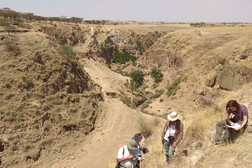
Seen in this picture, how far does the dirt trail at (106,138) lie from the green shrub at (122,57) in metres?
19.6

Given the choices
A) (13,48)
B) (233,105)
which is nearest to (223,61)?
(233,105)

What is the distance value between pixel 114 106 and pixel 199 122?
9.56 m

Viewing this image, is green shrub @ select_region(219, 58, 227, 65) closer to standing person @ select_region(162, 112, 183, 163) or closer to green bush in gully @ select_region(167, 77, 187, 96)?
green bush in gully @ select_region(167, 77, 187, 96)

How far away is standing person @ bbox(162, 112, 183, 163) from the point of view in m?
5.29

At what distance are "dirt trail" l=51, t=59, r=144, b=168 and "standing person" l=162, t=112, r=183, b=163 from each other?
20.7ft

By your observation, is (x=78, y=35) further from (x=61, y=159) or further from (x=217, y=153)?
(x=217, y=153)

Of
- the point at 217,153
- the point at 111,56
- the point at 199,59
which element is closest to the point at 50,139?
the point at 217,153

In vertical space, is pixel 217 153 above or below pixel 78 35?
below

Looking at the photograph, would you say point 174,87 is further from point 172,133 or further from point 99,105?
point 172,133

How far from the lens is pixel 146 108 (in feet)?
64.7

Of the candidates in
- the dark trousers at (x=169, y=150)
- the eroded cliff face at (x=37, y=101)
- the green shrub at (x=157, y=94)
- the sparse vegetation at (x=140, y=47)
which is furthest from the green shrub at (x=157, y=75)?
the dark trousers at (x=169, y=150)

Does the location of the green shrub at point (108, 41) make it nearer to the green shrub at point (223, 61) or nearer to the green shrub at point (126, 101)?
the green shrub at point (126, 101)

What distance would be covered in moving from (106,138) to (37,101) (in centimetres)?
514

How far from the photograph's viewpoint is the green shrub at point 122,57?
3660cm
